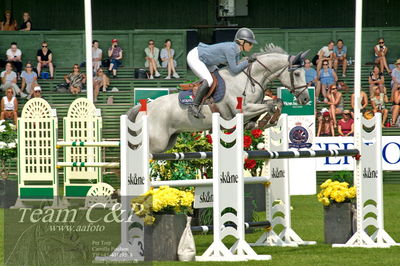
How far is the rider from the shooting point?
1382cm

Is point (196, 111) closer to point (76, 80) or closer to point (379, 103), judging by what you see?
point (379, 103)

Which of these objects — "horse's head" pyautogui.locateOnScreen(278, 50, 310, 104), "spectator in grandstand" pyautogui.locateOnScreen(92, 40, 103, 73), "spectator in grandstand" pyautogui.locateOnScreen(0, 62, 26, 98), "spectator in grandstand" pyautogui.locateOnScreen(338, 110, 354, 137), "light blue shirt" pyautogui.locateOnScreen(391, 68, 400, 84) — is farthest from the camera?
"spectator in grandstand" pyautogui.locateOnScreen(92, 40, 103, 73)

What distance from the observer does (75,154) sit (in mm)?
17531

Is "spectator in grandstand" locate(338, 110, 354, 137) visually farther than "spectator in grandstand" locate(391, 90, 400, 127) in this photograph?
No

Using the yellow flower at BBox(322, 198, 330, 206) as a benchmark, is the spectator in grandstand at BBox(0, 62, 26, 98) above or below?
above

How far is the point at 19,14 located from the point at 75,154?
14359 millimetres

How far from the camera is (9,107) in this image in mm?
24797

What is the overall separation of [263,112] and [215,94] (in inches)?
33.2

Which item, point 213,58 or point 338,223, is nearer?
point 338,223

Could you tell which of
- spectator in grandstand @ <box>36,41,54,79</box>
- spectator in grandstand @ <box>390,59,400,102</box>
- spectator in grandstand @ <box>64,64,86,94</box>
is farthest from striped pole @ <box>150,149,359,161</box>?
spectator in grandstand @ <box>36,41,54,79</box>

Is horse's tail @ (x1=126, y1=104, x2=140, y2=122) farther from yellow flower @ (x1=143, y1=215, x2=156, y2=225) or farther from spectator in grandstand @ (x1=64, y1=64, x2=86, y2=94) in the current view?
spectator in grandstand @ (x1=64, y1=64, x2=86, y2=94)

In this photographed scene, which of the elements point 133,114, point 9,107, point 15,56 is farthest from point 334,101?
point 133,114

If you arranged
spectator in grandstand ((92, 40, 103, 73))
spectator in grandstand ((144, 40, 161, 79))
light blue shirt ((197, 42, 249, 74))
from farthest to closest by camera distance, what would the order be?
spectator in grandstand ((144, 40, 161, 79)), spectator in grandstand ((92, 40, 103, 73)), light blue shirt ((197, 42, 249, 74))

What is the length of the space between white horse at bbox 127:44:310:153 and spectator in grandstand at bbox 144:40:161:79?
11.9 metres
